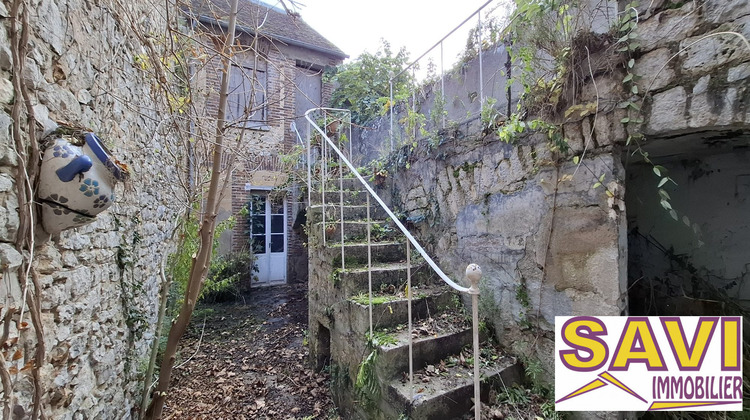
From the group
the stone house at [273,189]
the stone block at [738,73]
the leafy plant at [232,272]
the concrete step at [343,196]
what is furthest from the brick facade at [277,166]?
the stone block at [738,73]

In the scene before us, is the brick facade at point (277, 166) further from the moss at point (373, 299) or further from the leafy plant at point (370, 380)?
the leafy plant at point (370, 380)

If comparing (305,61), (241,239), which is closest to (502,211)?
(241,239)

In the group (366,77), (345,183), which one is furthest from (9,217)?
(366,77)

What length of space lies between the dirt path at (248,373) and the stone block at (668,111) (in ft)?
Result: 10.3

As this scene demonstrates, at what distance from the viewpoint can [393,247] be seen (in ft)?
11.3

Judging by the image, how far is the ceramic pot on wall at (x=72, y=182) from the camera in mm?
1267

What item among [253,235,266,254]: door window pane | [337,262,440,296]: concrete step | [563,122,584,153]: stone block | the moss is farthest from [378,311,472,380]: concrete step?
[253,235,266,254]: door window pane

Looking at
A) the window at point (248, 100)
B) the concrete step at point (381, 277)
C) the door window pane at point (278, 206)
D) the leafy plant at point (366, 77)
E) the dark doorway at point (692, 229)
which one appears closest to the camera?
the dark doorway at point (692, 229)

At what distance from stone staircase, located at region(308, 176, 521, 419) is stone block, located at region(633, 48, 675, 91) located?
1.87 m

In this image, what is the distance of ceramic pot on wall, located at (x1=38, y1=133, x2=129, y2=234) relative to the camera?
1267 millimetres

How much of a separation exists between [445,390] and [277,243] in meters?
6.26

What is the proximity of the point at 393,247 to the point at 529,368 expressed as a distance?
1656mm

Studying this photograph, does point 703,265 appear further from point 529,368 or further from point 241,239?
point 241,239

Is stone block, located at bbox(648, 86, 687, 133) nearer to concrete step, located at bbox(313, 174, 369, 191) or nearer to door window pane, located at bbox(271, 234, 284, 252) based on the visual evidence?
concrete step, located at bbox(313, 174, 369, 191)
